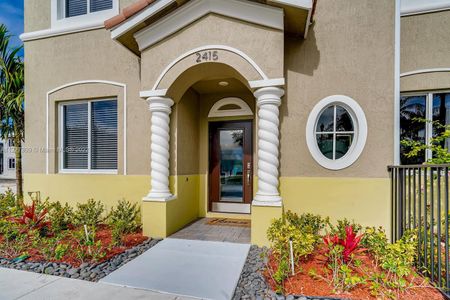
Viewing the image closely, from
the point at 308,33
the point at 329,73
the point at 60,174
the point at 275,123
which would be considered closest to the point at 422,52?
the point at 329,73

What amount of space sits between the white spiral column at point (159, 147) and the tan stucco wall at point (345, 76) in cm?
242

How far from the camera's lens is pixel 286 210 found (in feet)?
16.1

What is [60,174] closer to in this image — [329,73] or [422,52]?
[329,73]

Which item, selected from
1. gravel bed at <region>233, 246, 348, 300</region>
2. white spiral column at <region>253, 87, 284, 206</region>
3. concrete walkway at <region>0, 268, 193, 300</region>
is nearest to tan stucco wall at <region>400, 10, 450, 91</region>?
white spiral column at <region>253, 87, 284, 206</region>

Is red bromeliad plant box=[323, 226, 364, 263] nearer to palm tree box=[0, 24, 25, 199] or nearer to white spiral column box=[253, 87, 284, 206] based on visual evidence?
white spiral column box=[253, 87, 284, 206]

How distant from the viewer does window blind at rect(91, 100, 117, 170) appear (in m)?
6.21

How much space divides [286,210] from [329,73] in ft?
9.36

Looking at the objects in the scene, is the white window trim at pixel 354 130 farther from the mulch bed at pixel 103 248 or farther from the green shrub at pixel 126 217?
the green shrub at pixel 126 217

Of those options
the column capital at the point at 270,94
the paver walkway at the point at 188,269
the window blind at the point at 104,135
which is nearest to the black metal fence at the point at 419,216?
the column capital at the point at 270,94

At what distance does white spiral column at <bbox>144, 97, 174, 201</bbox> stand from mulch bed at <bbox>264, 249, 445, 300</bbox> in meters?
2.65

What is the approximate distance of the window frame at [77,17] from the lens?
247 inches

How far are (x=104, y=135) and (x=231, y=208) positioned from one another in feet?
12.7

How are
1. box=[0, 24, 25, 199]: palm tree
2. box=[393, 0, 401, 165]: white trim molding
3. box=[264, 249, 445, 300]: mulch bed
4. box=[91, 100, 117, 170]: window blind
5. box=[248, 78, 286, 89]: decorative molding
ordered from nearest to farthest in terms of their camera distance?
box=[264, 249, 445, 300]: mulch bed, box=[248, 78, 286, 89]: decorative molding, box=[393, 0, 401, 165]: white trim molding, box=[91, 100, 117, 170]: window blind, box=[0, 24, 25, 199]: palm tree

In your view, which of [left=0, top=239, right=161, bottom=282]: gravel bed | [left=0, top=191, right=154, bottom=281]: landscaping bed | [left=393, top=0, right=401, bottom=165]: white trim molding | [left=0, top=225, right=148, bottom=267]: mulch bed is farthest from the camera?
[left=393, top=0, right=401, bottom=165]: white trim molding
